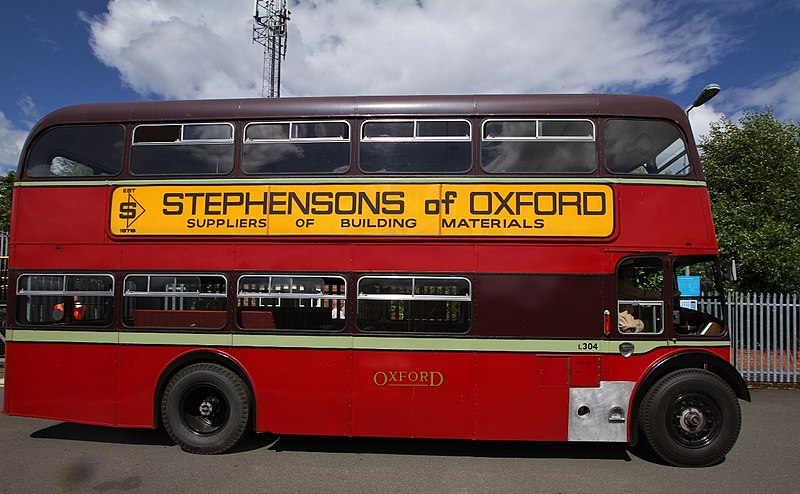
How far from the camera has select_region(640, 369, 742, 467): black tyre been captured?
5129mm

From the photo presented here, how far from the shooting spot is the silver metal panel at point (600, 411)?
514cm

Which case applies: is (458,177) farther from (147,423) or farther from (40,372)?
(40,372)

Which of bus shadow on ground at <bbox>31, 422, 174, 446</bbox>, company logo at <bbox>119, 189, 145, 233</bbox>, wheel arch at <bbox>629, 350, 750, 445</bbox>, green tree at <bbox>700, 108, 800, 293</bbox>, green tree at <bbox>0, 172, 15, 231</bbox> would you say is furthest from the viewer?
green tree at <bbox>0, 172, 15, 231</bbox>

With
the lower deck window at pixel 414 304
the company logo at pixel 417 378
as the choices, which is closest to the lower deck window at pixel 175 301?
the lower deck window at pixel 414 304

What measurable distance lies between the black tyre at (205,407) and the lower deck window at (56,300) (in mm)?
1391

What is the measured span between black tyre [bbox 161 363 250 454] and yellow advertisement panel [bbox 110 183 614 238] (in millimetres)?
1723

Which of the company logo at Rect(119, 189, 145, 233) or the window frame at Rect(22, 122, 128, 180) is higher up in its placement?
the window frame at Rect(22, 122, 128, 180)

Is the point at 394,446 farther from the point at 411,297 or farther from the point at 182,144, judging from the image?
the point at 182,144

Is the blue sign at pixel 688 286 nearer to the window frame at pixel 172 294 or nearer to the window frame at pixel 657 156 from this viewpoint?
the window frame at pixel 657 156

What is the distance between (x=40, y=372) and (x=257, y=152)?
12.5ft

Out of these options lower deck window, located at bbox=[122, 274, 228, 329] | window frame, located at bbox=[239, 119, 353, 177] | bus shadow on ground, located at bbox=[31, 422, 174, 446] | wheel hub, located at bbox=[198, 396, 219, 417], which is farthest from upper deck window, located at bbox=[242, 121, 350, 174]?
bus shadow on ground, located at bbox=[31, 422, 174, 446]

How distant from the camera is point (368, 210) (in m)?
5.37

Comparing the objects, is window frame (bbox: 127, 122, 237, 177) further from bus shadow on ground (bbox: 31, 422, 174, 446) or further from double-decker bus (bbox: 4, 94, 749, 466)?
bus shadow on ground (bbox: 31, 422, 174, 446)

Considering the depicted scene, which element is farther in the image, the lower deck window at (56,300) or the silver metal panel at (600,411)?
the lower deck window at (56,300)
